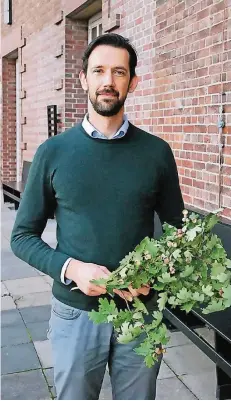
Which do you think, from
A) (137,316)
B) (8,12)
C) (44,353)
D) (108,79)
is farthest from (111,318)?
(8,12)

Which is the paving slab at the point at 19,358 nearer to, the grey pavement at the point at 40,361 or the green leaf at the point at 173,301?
the grey pavement at the point at 40,361

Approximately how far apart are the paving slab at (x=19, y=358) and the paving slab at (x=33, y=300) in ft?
3.11

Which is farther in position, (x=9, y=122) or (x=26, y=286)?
(x=9, y=122)

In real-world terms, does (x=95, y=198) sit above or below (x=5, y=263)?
above

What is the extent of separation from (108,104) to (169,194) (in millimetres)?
422

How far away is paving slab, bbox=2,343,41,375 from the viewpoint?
12.0 feet

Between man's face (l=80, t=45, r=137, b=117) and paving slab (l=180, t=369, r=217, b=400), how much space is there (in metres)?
2.12

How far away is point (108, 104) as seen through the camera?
1.92 meters

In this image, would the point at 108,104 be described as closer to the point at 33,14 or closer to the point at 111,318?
the point at 111,318

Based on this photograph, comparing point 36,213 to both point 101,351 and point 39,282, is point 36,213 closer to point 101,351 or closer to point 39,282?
point 101,351

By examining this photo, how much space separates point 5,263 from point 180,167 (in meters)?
2.72

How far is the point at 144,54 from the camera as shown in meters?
5.56

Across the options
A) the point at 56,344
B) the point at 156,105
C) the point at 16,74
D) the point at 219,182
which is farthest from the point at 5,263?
the point at 16,74

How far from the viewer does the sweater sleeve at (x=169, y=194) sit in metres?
2.03
